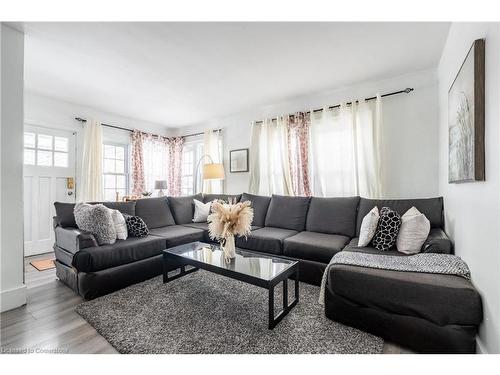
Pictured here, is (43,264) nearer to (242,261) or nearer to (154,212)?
(154,212)

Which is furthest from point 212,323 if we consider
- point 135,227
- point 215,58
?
point 215,58

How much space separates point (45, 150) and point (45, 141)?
144 millimetres

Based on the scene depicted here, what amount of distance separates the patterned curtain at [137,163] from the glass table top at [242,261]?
278cm

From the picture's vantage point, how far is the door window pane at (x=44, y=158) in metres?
3.61

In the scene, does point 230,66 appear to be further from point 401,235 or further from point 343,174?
point 401,235

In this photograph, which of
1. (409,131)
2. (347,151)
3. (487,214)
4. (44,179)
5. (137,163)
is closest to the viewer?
(487,214)

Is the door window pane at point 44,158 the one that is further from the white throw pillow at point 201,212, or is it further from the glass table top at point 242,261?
the glass table top at point 242,261

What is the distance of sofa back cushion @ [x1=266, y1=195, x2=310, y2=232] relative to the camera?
319cm

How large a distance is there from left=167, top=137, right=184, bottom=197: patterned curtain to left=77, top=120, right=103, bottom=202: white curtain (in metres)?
1.48

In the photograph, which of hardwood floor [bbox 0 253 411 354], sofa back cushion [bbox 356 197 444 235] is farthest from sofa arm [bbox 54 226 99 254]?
sofa back cushion [bbox 356 197 444 235]

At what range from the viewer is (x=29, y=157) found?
3518mm

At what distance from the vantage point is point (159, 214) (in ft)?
11.4

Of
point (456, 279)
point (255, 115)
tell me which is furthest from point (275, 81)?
point (456, 279)

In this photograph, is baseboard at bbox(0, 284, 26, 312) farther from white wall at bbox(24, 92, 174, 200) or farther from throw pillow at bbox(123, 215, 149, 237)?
white wall at bbox(24, 92, 174, 200)
